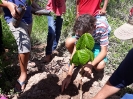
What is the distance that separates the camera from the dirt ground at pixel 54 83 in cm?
230

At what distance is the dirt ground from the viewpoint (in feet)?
7.55

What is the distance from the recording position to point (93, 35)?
239 centimetres

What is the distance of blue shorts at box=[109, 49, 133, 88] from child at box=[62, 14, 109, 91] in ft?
2.00

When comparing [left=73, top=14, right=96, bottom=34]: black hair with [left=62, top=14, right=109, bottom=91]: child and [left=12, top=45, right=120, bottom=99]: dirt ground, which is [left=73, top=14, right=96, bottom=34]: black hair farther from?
[left=12, top=45, right=120, bottom=99]: dirt ground

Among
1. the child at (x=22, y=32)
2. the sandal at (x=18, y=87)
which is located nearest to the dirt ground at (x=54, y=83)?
the sandal at (x=18, y=87)

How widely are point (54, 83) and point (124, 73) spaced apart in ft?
3.64

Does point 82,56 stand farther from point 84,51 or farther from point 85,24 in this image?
point 85,24

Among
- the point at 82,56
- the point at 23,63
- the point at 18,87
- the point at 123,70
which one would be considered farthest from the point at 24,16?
the point at 123,70

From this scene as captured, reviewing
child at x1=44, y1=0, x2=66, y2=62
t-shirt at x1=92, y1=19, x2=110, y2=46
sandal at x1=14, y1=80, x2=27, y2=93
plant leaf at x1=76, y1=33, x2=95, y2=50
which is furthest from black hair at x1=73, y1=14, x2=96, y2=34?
sandal at x1=14, y1=80, x2=27, y2=93

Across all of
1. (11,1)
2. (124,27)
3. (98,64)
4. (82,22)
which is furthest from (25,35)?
(124,27)

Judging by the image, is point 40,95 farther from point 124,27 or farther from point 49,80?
point 124,27

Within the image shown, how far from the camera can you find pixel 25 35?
85.0 inches

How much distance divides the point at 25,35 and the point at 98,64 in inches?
33.5

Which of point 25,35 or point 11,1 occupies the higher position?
point 11,1
